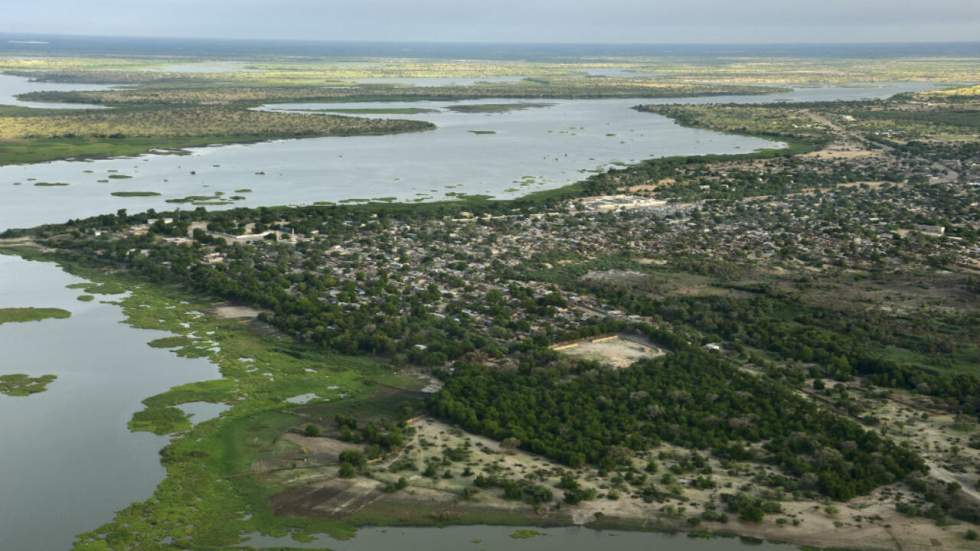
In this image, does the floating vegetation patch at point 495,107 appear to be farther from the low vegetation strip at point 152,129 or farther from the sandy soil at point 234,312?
the sandy soil at point 234,312

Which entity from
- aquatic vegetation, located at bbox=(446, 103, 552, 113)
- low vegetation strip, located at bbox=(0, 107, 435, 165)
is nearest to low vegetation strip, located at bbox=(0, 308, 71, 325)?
low vegetation strip, located at bbox=(0, 107, 435, 165)

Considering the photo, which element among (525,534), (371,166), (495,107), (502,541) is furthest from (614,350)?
(495,107)

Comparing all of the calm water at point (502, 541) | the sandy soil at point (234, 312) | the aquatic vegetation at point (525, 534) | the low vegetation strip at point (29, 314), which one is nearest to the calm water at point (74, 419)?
the low vegetation strip at point (29, 314)

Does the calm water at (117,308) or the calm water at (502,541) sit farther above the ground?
the calm water at (117,308)

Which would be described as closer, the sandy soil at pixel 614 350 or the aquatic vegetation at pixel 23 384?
the aquatic vegetation at pixel 23 384

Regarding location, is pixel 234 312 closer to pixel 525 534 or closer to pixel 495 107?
pixel 525 534

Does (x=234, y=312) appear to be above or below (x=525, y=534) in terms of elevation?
above

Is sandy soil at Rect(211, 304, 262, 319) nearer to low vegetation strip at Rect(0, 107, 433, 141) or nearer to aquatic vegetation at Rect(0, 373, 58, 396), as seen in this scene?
aquatic vegetation at Rect(0, 373, 58, 396)
